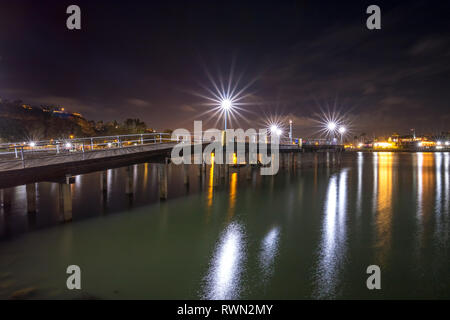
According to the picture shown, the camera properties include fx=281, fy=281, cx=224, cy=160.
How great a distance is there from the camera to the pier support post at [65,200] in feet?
57.4

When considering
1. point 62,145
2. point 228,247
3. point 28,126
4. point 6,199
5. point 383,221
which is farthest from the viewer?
point 28,126

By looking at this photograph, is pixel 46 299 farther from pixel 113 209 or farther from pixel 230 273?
pixel 113 209

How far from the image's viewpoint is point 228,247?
1536cm

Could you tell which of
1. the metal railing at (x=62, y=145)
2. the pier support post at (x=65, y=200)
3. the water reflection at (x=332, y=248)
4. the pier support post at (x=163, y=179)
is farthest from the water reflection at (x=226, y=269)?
the pier support post at (x=65, y=200)

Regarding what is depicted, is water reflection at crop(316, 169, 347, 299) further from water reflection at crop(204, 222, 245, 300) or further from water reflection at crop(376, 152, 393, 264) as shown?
water reflection at crop(204, 222, 245, 300)

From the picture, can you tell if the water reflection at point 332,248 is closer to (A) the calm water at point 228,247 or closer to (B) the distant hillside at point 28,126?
(A) the calm water at point 228,247

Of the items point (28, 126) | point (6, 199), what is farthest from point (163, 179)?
point (28, 126)

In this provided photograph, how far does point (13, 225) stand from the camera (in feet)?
62.0

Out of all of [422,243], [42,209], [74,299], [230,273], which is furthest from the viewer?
[42,209]

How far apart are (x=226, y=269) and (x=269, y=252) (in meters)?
2.99

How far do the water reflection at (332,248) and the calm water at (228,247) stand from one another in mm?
57

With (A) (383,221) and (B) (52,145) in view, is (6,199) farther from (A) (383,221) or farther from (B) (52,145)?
(A) (383,221)
